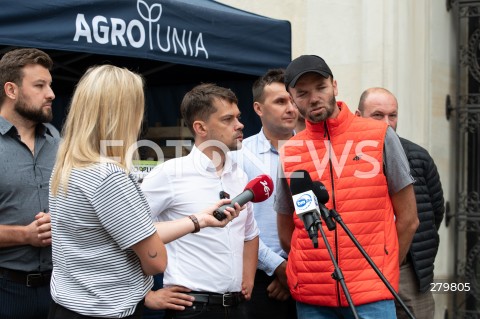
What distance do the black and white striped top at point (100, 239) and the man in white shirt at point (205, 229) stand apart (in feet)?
2.76

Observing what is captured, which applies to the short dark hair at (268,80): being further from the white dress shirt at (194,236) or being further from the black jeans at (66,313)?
the black jeans at (66,313)

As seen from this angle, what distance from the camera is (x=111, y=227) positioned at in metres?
3.26

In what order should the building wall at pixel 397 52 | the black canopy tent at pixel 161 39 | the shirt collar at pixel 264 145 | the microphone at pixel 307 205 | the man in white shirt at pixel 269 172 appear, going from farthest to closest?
the building wall at pixel 397 52 → the shirt collar at pixel 264 145 → the man in white shirt at pixel 269 172 → the black canopy tent at pixel 161 39 → the microphone at pixel 307 205

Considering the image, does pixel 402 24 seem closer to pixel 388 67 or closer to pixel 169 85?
pixel 388 67

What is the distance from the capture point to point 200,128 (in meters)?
4.54

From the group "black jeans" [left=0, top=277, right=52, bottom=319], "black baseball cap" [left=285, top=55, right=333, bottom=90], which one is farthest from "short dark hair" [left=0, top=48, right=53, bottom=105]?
"black baseball cap" [left=285, top=55, right=333, bottom=90]

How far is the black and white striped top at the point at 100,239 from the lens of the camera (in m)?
3.26

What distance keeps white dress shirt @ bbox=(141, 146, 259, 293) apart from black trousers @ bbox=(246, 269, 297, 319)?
610mm

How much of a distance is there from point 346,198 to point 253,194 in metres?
→ 0.55

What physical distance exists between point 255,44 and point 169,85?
1658 mm

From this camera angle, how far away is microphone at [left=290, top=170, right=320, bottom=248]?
11.6 feet

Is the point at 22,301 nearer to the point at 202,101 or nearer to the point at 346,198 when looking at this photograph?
the point at 202,101

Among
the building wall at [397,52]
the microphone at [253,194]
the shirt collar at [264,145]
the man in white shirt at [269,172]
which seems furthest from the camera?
the building wall at [397,52]

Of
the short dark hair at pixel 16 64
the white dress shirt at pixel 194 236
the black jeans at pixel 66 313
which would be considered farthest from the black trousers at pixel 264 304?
the short dark hair at pixel 16 64
